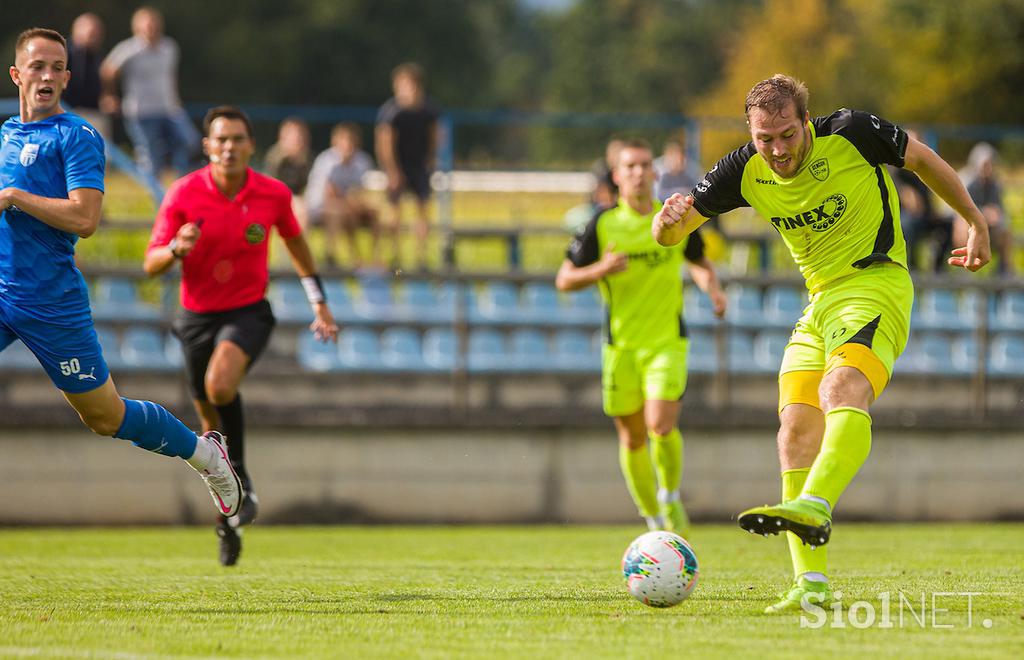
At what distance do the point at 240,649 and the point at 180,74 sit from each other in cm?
4355

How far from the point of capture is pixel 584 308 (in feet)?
52.8

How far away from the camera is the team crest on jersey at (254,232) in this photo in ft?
29.5

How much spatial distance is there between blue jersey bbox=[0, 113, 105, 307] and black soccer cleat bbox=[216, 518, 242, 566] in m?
2.24

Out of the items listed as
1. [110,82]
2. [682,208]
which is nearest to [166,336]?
[110,82]

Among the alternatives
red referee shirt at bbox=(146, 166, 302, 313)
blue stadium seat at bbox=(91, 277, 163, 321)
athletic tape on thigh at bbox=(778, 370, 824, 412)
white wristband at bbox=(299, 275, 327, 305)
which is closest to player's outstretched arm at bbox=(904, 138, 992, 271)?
athletic tape on thigh at bbox=(778, 370, 824, 412)

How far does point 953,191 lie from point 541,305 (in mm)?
9795

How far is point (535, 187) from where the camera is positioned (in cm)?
2006

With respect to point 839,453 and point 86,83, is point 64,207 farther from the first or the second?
point 86,83

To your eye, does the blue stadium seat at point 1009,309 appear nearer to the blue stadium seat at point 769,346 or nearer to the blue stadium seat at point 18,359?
the blue stadium seat at point 769,346

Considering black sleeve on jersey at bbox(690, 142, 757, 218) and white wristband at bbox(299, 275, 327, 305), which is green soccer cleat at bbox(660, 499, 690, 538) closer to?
white wristband at bbox(299, 275, 327, 305)

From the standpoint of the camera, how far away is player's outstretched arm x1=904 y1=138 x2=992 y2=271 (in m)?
6.42

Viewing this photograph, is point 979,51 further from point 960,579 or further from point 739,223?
point 960,579

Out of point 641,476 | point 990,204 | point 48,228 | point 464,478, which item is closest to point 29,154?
Result: point 48,228

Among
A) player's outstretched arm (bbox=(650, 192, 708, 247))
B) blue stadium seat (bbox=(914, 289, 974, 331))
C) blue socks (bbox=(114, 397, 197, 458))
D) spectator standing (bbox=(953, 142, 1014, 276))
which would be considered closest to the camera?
player's outstretched arm (bbox=(650, 192, 708, 247))
